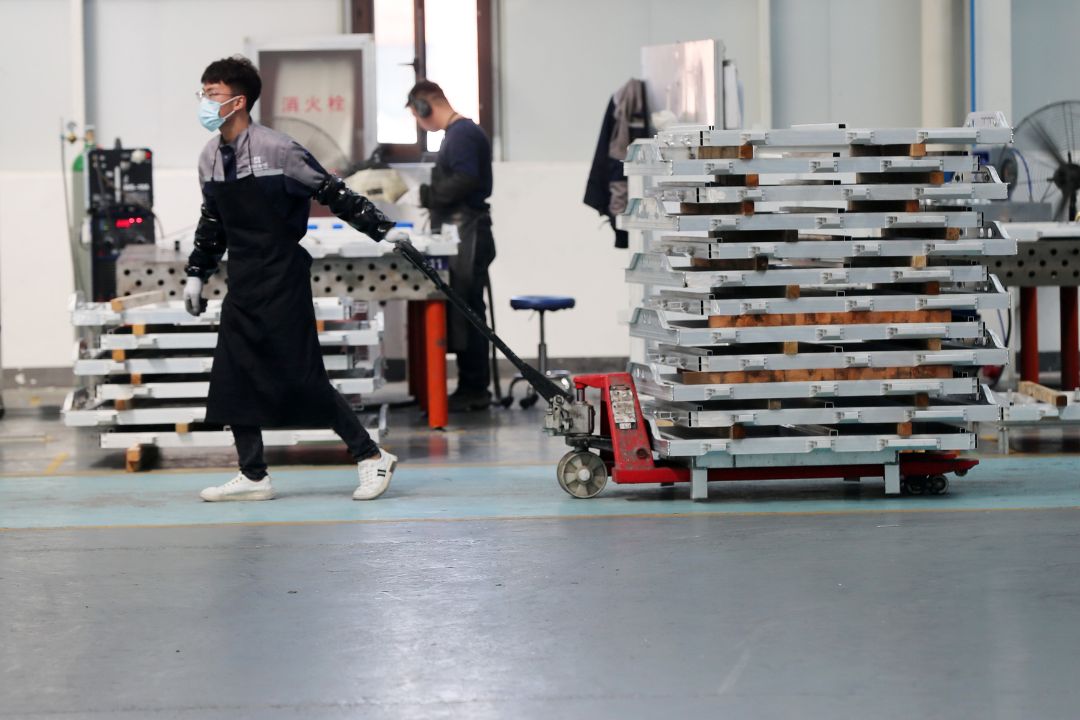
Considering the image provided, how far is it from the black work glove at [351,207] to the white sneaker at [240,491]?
1.18 m

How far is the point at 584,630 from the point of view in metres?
3.87

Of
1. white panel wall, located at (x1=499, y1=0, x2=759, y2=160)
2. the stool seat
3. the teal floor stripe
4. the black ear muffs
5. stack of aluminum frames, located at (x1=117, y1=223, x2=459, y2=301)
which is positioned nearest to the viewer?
the teal floor stripe

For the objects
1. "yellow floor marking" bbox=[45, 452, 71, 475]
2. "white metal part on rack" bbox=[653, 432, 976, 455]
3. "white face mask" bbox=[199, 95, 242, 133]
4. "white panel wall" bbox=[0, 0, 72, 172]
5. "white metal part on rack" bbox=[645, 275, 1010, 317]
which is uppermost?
"white panel wall" bbox=[0, 0, 72, 172]

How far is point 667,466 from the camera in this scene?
6.04m

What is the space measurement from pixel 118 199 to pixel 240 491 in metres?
4.17

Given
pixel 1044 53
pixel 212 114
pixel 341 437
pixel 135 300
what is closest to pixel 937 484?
pixel 341 437

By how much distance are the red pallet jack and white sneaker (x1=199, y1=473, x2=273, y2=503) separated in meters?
1.15

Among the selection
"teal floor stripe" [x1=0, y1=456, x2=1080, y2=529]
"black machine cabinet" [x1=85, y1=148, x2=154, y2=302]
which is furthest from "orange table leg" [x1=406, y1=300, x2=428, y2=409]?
"teal floor stripe" [x1=0, y1=456, x2=1080, y2=529]

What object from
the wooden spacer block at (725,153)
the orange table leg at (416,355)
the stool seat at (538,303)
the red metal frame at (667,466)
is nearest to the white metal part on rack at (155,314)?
the orange table leg at (416,355)

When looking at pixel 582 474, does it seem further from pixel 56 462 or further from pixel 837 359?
pixel 56 462

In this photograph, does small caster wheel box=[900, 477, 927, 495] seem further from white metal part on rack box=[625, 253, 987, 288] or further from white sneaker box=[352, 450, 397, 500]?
white sneaker box=[352, 450, 397, 500]

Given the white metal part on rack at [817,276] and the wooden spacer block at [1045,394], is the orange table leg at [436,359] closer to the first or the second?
the white metal part on rack at [817,276]

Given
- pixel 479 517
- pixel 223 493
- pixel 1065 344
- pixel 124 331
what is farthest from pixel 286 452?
pixel 1065 344

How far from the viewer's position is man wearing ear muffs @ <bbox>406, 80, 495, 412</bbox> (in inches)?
370
